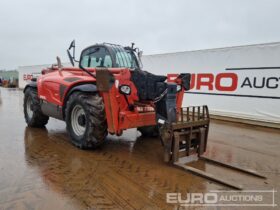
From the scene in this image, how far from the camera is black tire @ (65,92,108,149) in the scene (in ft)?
14.9

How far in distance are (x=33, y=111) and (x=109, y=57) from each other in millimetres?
2800

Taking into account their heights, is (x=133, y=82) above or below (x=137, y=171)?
A: above

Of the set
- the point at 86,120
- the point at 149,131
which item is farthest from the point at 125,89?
the point at 149,131

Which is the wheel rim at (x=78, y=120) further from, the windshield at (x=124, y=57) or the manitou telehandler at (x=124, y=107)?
the windshield at (x=124, y=57)

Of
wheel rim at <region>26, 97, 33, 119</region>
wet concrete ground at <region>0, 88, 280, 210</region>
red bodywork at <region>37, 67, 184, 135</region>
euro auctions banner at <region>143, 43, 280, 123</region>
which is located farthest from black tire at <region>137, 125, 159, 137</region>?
euro auctions banner at <region>143, 43, 280, 123</region>

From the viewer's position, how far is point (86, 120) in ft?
15.3

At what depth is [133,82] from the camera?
4570mm

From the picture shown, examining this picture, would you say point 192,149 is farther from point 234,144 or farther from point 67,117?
point 67,117

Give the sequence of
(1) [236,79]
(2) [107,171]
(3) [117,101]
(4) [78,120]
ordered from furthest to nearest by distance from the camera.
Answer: (1) [236,79], (4) [78,120], (3) [117,101], (2) [107,171]

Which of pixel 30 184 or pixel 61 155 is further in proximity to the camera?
pixel 61 155

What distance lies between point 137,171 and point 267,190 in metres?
1.85

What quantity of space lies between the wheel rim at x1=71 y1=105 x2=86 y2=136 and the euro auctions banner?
19.9ft

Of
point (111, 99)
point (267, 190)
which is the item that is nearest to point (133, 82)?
point (111, 99)

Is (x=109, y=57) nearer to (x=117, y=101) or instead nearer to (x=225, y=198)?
(x=117, y=101)
